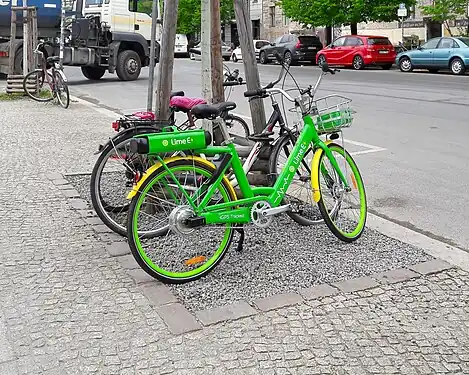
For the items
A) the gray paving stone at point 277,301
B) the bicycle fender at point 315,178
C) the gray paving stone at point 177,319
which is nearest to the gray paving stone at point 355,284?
the gray paving stone at point 277,301

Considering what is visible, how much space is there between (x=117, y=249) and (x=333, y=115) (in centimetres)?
201

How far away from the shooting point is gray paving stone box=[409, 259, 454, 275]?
181 inches

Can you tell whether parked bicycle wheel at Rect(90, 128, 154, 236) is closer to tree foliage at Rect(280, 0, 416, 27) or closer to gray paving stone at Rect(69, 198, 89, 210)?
gray paving stone at Rect(69, 198, 89, 210)

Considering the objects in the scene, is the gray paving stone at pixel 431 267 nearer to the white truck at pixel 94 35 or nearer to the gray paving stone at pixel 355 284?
the gray paving stone at pixel 355 284

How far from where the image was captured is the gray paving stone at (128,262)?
15.5ft

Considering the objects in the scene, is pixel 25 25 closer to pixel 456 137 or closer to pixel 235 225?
pixel 456 137

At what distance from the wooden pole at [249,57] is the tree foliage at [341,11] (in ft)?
91.9

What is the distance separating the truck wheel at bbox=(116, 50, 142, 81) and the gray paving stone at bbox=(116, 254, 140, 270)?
1697 cm

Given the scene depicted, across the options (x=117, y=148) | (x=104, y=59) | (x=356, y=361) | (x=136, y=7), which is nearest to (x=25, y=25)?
(x=104, y=59)

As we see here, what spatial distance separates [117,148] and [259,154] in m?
1.19

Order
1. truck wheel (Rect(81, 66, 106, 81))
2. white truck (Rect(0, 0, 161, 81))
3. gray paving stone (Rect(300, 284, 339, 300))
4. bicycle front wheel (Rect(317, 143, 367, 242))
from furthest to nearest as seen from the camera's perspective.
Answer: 1. truck wheel (Rect(81, 66, 106, 81))
2. white truck (Rect(0, 0, 161, 81))
3. bicycle front wheel (Rect(317, 143, 367, 242))
4. gray paving stone (Rect(300, 284, 339, 300))

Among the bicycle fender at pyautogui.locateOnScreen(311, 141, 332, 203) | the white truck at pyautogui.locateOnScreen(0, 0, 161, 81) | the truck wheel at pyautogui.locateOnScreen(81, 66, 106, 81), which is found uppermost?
the white truck at pyautogui.locateOnScreen(0, 0, 161, 81)

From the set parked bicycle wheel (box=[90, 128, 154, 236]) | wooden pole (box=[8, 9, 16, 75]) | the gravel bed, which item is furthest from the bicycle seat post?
wooden pole (box=[8, 9, 16, 75])

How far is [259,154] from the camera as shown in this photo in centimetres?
531
